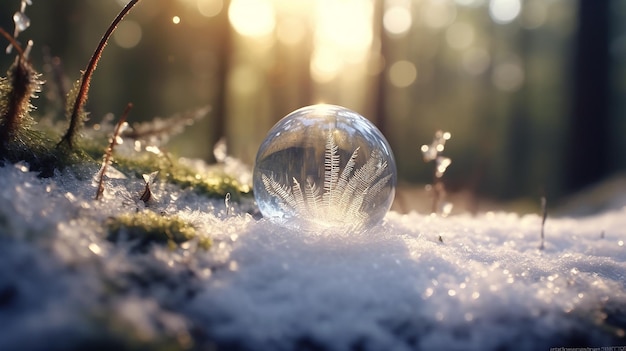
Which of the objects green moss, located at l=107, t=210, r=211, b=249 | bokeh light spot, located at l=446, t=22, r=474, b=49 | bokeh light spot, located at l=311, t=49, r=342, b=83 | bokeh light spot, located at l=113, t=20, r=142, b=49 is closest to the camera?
green moss, located at l=107, t=210, r=211, b=249

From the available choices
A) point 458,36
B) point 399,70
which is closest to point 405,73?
point 399,70

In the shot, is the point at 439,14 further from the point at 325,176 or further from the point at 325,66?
the point at 325,176

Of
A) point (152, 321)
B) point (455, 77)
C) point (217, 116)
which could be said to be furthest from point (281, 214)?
point (455, 77)

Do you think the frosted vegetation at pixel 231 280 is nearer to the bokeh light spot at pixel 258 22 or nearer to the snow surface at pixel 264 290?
the snow surface at pixel 264 290

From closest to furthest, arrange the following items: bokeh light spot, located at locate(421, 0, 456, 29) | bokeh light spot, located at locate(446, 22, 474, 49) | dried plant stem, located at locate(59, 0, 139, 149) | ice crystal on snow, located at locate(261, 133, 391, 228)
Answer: dried plant stem, located at locate(59, 0, 139, 149) → ice crystal on snow, located at locate(261, 133, 391, 228) → bokeh light spot, located at locate(421, 0, 456, 29) → bokeh light spot, located at locate(446, 22, 474, 49)

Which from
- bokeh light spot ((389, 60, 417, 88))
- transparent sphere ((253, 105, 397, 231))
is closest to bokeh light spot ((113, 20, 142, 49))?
bokeh light spot ((389, 60, 417, 88))

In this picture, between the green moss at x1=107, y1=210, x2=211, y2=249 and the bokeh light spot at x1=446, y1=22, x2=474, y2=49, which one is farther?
the bokeh light spot at x1=446, y1=22, x2=474, y2=49

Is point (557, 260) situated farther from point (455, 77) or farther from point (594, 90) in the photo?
point (455, 77)

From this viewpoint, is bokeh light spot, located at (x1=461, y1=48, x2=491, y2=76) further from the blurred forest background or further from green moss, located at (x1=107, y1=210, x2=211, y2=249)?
green moss, located at (x1=107, y1=210, x2=211, y2=249)
